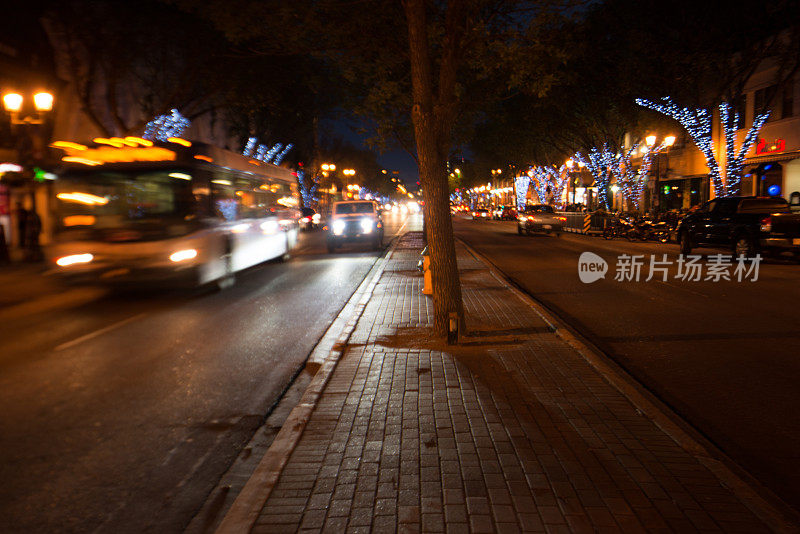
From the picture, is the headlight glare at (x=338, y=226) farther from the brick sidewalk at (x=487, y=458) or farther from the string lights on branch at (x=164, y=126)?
the brick sidewalk at (x=487, y=458)

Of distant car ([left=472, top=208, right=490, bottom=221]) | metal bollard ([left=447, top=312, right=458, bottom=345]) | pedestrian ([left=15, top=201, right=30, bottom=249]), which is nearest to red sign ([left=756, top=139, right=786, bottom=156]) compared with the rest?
metal bollard ([left=447, top=312, right=458, bottom=345])

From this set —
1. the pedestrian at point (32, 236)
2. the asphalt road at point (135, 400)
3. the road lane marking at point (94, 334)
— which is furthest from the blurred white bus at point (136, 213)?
the pedestrian at point (32, 236)

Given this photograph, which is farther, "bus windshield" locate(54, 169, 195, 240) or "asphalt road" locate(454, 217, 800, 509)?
"bus windshield" locate(54, 169, 195, 240)

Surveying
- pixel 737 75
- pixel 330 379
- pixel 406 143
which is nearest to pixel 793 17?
pixel 737 75

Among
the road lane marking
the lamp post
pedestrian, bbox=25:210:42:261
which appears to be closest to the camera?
the road lane marking

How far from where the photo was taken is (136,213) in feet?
37.5

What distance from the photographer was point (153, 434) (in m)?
4.93

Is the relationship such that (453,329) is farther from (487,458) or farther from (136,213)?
(136,213)

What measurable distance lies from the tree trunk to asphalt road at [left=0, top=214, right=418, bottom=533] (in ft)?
6.64

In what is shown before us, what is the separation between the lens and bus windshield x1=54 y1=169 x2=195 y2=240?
11383 millimetres

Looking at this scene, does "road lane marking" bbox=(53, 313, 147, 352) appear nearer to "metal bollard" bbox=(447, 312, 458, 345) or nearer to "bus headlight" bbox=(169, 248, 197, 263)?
"bus headlight" bbox=(169, 248, 197, 263)

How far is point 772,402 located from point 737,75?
23.1 metres

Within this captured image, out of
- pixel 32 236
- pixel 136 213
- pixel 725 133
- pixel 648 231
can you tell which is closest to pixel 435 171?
pixel 136 213

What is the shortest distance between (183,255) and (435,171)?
6.24m
